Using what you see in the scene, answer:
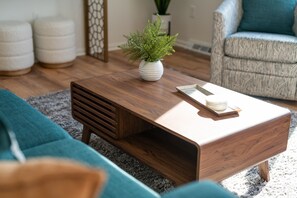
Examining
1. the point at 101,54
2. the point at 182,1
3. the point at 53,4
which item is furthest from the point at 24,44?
the point at 182,1

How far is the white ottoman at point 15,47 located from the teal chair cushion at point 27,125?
1685mm

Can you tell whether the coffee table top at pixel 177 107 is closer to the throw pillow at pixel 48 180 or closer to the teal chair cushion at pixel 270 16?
the throw pillow at pixel 48 180

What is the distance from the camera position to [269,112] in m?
2.01

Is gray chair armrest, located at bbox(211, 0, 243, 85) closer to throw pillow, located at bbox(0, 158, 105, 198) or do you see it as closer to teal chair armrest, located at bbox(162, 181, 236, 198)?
teal chair armrest, located at bbox(162, 181, 236, 198)

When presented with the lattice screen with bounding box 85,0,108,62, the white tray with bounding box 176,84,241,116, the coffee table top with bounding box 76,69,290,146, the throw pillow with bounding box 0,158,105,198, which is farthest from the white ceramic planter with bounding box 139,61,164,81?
the lattice screen with bounding box 85,0,108,62

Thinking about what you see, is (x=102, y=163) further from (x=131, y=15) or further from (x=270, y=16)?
(x=131, y=15)

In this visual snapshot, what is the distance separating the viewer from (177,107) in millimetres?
2049

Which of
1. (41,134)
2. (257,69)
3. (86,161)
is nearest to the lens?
(86,161)

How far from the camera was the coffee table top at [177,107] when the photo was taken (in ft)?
5.97

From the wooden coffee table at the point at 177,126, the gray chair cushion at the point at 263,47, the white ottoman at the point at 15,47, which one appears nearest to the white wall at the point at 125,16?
the white ottoman at the point at 15,47

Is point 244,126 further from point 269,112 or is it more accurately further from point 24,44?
point 24,44

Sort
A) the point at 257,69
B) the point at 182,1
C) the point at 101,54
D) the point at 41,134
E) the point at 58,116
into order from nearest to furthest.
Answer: the point at 41,134 → the point at 58,116 → the point at 257,69 → the point at 101,54 → the point at 182,1

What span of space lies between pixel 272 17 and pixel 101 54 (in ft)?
5.82

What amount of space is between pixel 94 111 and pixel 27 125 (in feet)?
1.79
